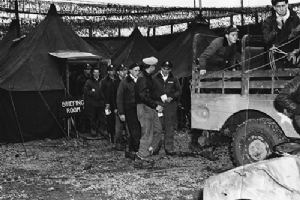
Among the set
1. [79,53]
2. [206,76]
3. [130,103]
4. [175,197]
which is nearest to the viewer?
[175,197]

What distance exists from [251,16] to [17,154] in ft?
30.8

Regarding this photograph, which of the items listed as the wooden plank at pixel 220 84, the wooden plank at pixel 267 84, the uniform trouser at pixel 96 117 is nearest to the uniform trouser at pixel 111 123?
the uniform trouser at pixel 96 117

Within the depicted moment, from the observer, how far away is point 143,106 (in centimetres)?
821

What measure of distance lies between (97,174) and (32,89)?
5195 millimetres

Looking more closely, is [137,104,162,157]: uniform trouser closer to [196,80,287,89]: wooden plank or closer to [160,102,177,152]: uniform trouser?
[160,102,177,152]: uniform trouser

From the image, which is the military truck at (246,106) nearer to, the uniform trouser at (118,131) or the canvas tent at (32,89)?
the uniform trouser at (118,131)

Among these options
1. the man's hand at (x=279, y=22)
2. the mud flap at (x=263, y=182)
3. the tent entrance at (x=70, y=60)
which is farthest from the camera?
the tent entrance at (x=70, y=60)

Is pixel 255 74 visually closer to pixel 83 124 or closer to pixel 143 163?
pixel 143 163

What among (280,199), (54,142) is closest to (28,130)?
(54,142)

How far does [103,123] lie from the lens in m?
11.9

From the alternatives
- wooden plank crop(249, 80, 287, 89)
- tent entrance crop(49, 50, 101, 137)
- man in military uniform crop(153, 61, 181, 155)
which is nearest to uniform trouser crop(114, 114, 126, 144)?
man in military uniform crop(153, 61, 181, 155)

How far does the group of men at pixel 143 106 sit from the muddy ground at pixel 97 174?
1.11 feet

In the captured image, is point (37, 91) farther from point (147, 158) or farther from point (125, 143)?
point (147, 158)

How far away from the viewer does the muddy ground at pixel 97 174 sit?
6.23 metres
